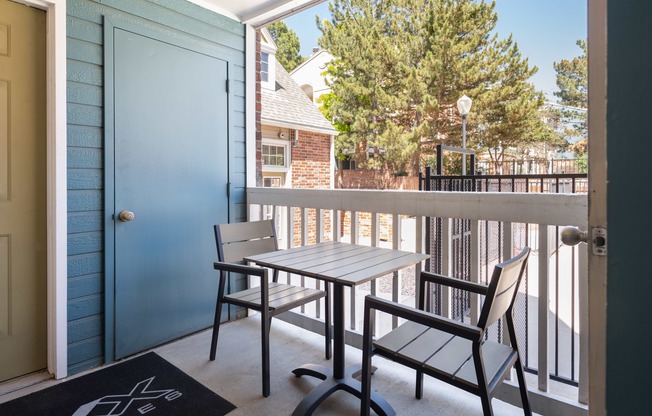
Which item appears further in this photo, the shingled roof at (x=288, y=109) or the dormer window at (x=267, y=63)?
the dormer window at (x=267, y=63)

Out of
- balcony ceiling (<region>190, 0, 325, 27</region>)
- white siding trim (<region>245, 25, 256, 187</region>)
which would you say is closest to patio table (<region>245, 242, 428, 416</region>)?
white siding trim (<region>245, 25, 256, 187</region>)

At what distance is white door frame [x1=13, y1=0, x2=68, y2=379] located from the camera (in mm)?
2217

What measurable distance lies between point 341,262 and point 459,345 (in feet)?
2.30

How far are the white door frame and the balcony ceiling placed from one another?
39.5 inches

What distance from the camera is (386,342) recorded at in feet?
5.53

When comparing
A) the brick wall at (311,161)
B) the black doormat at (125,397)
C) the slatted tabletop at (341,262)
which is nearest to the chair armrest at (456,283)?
the slatted tabletop at (341,262)

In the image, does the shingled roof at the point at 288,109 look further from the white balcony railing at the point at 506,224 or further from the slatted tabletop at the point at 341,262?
the slatted tabletop at the point at 341,262

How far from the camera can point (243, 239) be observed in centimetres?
275

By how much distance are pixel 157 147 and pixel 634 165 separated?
2.66 m

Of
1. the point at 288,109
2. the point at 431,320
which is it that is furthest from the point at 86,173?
the point at 288,109

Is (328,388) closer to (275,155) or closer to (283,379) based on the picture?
(283,379)

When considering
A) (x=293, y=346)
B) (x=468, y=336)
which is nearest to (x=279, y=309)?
(x=293, y=346)

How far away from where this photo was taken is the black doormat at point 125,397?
1.99 metres

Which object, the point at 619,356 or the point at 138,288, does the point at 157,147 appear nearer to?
the point at 138,288
